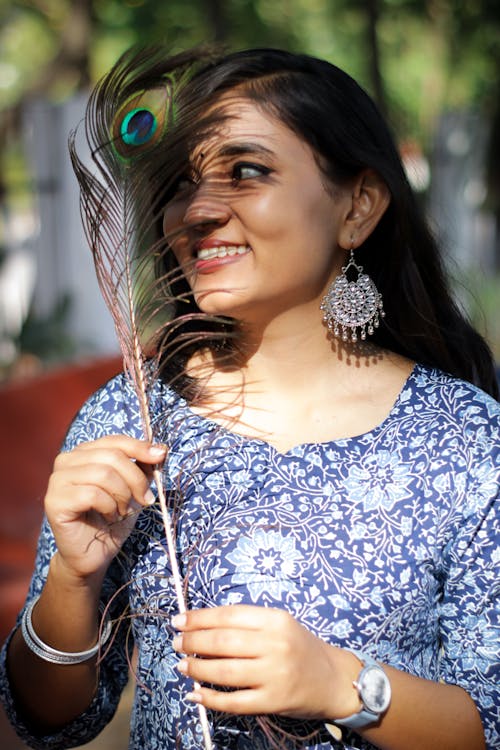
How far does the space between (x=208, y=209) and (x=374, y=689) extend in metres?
0.86

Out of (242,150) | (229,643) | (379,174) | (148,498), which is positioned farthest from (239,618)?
(379,174)

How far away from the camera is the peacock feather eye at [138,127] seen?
1605 mm

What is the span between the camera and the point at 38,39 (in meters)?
16.9

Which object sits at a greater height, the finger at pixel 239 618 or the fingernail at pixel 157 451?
the fingernail at pixel 157 451

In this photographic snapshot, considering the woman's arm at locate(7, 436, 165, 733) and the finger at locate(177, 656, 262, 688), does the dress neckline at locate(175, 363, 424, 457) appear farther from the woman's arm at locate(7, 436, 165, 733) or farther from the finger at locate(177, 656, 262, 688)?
the finger at locate(177, 656, 262, 688)

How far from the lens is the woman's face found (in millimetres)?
1662

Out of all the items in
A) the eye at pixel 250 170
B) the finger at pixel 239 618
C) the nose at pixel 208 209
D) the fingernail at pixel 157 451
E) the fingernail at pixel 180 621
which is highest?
the eye at pixel 250 170

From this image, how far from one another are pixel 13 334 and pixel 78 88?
3.49 metres

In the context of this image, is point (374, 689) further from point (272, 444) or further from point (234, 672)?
point (272, 444)

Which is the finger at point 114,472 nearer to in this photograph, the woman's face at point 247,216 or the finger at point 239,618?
the finger at point 239,618

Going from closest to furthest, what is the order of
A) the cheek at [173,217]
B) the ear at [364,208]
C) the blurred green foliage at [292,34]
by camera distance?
the cheek at [173,217] < the ear at [364,208] < the blurred green foliage at [292,34]

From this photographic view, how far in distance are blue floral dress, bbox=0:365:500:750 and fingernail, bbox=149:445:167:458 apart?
184mm

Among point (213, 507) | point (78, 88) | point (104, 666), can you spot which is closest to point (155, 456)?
point (213, 507)

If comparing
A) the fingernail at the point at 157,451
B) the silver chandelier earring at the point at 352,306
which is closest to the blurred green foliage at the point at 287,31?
the silver chandelier earring at the point at 352,306
